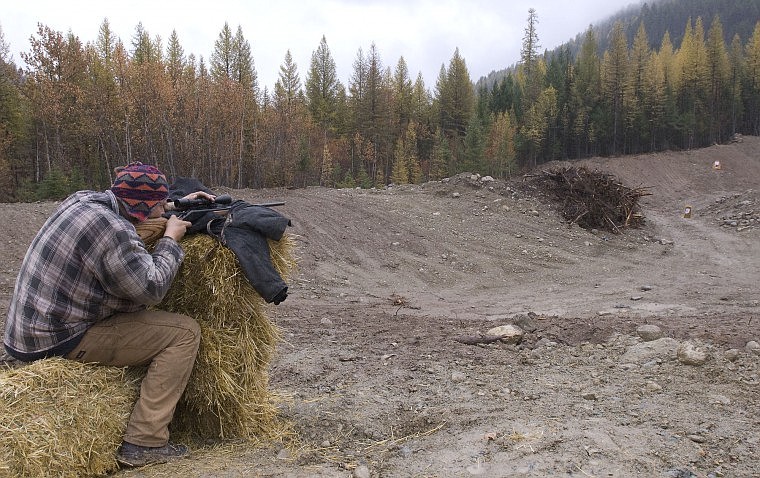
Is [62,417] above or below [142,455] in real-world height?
above

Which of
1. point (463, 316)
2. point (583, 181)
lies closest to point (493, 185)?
point (583, 181)

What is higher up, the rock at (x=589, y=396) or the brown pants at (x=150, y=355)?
the brown pants at (x=150, y=355)

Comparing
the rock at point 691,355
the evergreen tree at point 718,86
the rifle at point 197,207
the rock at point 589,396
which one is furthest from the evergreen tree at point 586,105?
the rifle at point 197,207

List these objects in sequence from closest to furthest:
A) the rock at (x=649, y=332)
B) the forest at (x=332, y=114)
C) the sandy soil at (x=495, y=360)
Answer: the sandy soil at (x=495, y=360) < the rock at (x=649, y=332) < the forest at (x=332, y=114)

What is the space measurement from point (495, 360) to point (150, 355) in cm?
319

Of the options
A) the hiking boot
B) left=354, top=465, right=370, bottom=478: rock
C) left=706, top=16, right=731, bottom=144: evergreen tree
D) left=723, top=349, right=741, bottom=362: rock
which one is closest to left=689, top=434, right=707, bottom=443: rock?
left=723, top=349, right=741, bottom=362: rock

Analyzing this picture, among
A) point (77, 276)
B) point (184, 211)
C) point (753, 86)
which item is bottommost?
point (77, 276)

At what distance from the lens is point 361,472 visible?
2863 millimetres

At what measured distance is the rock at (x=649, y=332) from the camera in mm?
5230

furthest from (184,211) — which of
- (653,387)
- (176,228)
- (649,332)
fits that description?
(649,332)

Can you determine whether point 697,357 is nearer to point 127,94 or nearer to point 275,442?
point 275,442

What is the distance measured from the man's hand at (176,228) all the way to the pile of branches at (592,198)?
562 inches

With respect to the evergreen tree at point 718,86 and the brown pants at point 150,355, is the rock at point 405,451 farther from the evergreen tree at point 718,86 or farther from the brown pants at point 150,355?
the evergreen tree at point 718,86

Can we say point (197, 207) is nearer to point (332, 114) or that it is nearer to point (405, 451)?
point (405, 451)
